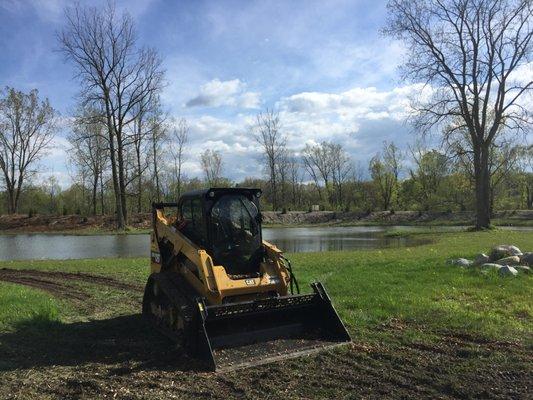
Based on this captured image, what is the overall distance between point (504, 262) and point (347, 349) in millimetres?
7724

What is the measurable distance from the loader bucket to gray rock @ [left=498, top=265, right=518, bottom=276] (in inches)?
242

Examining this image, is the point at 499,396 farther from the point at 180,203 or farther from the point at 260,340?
the point at 180,203

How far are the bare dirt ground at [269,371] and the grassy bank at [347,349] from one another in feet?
0.04

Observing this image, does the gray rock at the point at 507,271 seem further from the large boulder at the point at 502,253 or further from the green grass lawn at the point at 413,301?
the large boulder at the point at 502,253

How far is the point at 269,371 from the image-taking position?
5.92 meters

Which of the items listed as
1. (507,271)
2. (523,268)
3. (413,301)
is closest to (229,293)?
(413,301)

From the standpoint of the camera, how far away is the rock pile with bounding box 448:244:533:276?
11748 millimetres

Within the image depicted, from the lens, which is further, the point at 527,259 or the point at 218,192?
the point at 527,259

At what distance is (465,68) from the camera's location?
34344mm

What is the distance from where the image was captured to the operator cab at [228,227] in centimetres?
743

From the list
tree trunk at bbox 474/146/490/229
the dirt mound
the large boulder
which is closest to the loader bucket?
the dirt mound

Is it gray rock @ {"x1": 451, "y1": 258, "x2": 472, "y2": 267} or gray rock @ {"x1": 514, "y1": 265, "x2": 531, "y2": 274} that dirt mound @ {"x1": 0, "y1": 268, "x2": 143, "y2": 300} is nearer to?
gray rock @ {"x1": 451, "y1": 258, "x2": 472, "y2": 267}

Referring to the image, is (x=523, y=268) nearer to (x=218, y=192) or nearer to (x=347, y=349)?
(x=347, y=349)

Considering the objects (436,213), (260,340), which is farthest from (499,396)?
(436,213)
